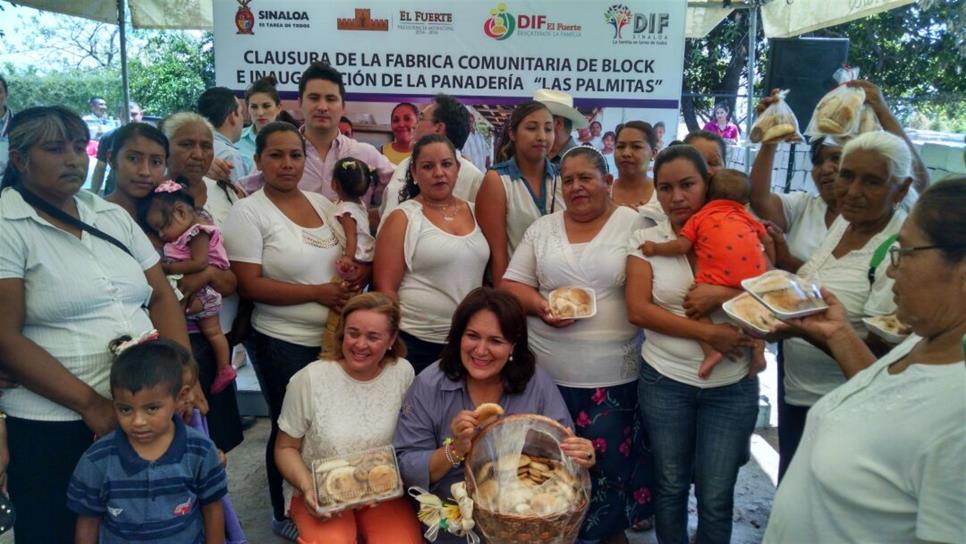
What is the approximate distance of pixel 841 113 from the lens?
9.67 feet

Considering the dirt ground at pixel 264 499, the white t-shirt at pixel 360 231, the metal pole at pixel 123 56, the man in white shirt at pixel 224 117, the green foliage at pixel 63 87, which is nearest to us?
the white t-shirt at pixel 360 231

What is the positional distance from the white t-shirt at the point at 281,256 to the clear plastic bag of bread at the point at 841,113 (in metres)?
2.36

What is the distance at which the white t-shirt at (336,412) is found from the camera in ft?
8.70

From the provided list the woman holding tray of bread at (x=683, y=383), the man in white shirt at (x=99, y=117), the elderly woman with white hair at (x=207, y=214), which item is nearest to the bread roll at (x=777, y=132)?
the woman holding tray of bread at (x=683, y=383)

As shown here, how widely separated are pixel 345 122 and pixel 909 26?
11.8m

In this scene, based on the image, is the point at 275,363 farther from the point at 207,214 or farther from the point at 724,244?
the point at 724,244

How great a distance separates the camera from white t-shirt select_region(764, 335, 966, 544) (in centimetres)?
124

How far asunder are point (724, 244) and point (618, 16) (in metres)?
3.70

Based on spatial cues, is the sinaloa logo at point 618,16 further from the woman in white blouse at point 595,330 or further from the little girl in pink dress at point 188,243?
the little girl in pink dress at point 188,243

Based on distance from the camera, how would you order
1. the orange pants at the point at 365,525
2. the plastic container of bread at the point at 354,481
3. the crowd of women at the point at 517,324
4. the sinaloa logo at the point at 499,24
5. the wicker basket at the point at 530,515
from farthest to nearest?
the sinaloa logo at the point at 499,24 < the orange pants at the point at 365,525 < the plastic container of bread at the point at 354,481 < the wicker basket at the point at 530,515 < the crowd of women at the point at 517,324

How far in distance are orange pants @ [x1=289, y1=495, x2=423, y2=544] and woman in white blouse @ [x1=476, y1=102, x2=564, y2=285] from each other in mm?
1166

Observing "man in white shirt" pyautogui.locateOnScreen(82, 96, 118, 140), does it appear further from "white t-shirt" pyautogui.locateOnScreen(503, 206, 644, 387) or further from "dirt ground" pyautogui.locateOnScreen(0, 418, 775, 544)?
"white t-shirt" pyautogui.locateOnScreen(503, 206, 644, 387)

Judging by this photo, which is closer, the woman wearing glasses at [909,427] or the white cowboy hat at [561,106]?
the woman wearing glasses at [909,427]

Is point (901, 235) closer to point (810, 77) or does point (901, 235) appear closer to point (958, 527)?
point (958, 527)
